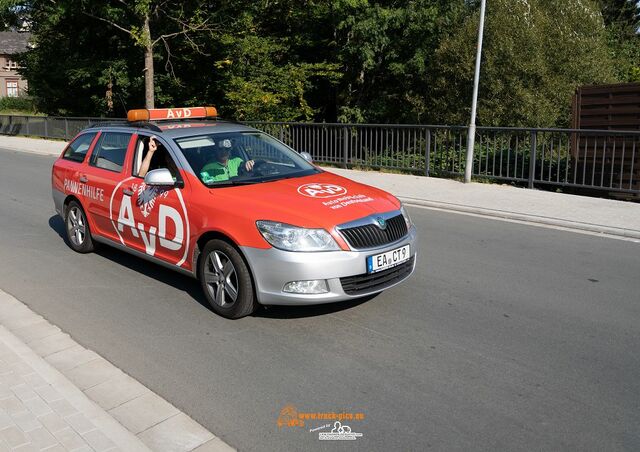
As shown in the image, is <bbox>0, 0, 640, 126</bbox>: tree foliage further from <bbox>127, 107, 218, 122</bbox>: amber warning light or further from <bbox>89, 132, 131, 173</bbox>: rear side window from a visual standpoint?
<bbox>89, 132, 131, 173</bbox>: rear side window

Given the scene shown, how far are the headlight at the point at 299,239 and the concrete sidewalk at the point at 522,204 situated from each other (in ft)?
18.0

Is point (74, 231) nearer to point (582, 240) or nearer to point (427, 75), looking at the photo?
point (582, 240)

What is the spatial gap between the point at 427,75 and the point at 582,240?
65.6ft

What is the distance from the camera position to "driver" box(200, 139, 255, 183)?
5500 millimetres

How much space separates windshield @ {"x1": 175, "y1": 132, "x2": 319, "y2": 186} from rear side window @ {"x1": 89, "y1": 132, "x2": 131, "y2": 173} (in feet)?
3.12

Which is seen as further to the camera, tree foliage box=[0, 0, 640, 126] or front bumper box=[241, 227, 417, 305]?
tree foliage box=[0, 0, 640, 126]

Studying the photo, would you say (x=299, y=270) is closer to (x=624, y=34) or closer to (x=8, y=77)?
(x=624, y=34)

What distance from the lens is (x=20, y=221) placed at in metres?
9.31

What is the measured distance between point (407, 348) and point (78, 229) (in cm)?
460

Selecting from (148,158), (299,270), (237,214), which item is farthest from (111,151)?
(299,270)

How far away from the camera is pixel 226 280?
16.5ft

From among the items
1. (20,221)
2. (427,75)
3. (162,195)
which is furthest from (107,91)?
(162,195)

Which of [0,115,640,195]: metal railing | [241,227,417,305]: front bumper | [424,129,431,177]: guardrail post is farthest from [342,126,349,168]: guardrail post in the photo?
[241,227,417,305]: front bumper

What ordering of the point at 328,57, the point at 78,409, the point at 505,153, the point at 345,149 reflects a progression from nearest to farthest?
the point at 78,409
the point at 505,153
the point at 345,149
the point at 328,57
